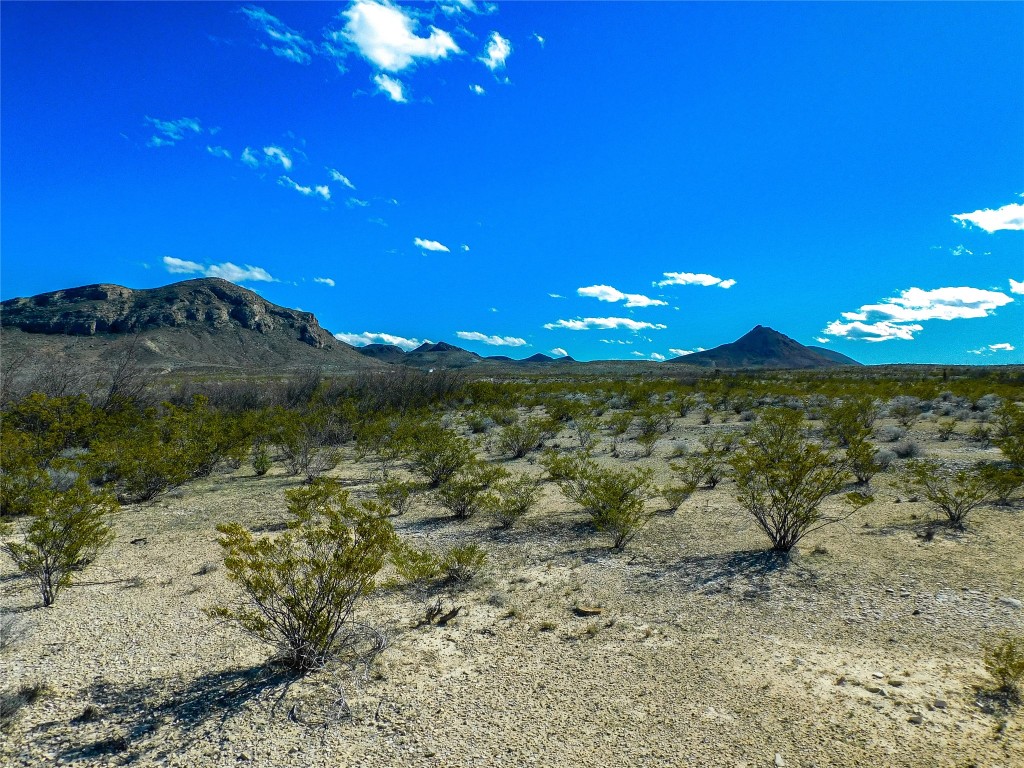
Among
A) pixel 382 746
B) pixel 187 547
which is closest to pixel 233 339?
pixel 187 547

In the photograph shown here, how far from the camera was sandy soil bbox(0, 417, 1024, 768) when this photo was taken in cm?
377

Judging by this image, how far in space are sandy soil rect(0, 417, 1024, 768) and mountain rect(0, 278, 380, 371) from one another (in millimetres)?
79541

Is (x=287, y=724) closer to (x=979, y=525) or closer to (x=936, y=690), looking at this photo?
(x=936, y=690)

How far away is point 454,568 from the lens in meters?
6.96

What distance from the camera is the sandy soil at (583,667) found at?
3.77m

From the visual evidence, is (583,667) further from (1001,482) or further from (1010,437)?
(1010,437)

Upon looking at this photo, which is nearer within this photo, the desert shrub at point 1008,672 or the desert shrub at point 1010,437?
the desert shrub at point 1008,672

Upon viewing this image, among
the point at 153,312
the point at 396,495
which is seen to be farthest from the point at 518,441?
the point at 153,312

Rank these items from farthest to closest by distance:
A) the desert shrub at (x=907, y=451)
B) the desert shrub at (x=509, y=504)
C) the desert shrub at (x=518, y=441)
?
the desert shrub at (x=518, y=441), the desert shrub at (x=907, y=451), the desert shrub at (x=509, y=504)

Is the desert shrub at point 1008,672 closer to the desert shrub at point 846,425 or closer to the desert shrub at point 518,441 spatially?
the desert shrub at point 846,425

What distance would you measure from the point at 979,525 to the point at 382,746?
9.52 metres

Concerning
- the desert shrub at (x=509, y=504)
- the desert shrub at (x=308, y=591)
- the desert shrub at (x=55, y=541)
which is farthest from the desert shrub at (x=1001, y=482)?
the desert shrub at (x=55, y=541)

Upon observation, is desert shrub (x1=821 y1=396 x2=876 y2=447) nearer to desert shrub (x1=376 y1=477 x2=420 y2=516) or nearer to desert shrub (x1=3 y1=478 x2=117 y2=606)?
desert shrub (x1=376 y1=477 x2=420 y2=516)

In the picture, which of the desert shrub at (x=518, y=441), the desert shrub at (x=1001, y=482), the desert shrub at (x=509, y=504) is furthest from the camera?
the desert shrub at (x=518, y=441)
